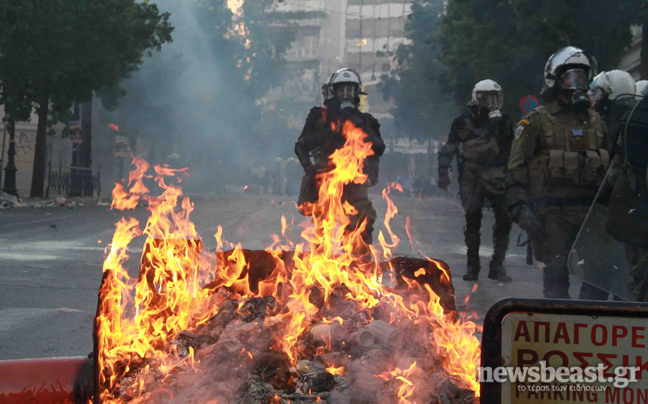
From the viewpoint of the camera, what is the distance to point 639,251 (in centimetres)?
455

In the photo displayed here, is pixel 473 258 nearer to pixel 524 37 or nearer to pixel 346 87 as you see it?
pixel 346 87

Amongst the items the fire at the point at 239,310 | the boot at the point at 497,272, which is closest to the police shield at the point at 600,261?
the fire at the point at 239,310

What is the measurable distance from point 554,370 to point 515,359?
90 millimetres

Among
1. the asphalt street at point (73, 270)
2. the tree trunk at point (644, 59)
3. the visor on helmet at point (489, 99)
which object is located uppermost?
the tree trunk at point (644, 59)

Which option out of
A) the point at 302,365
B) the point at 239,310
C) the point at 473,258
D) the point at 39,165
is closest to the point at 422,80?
the point at 39,165

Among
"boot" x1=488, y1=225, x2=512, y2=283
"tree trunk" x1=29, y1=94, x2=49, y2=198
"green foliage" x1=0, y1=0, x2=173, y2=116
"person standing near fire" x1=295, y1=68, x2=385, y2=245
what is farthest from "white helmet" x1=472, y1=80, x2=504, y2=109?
"tree trunk" x1=29, y1=94, x2=49, y2=198

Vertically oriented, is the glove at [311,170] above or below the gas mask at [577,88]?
below

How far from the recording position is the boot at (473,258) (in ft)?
27.4

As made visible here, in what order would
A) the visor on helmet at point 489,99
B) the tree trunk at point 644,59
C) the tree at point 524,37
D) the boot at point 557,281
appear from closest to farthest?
the boot at point 557,281 → the visor on helmet at point 489,99 → the tree trunk at point 644,59 → the tree at point 524,37

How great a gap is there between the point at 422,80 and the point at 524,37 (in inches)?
1164

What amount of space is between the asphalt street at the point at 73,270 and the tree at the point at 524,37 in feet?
20.8

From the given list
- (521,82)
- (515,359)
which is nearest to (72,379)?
(515,359)

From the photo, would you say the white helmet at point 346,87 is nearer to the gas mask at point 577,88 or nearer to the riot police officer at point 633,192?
the gas mask at point 577,88

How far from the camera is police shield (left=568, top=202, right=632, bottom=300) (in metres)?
3.61
